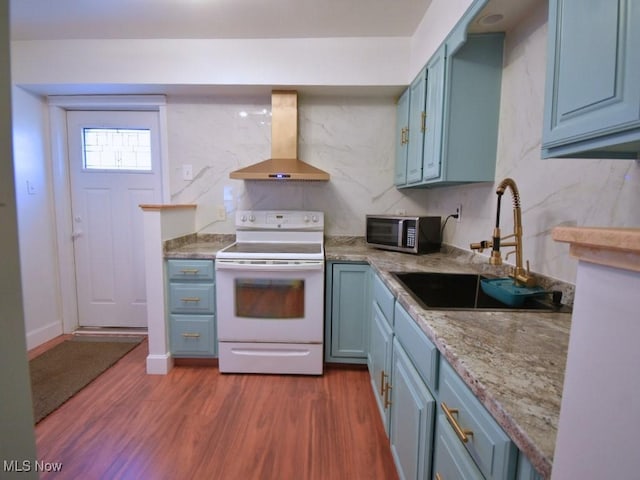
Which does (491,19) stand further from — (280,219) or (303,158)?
(280,219)

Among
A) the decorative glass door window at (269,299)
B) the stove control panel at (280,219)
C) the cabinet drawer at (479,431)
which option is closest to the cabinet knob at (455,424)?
the cabinet drawer at (479,431)

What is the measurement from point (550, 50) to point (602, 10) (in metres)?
0.15

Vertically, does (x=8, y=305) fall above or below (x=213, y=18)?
below

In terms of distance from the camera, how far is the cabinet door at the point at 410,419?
92 centimetres

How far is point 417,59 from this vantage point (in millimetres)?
2025

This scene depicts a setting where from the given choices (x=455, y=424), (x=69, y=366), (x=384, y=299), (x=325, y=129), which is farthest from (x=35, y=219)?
(x=455, y=424)

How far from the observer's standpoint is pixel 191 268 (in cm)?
209

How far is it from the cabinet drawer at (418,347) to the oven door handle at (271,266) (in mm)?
809

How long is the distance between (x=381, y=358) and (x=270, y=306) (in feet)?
2.78

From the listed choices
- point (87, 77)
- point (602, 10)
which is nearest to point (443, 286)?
point (602, 10)

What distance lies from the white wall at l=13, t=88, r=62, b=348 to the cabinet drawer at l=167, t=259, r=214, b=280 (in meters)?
1.39

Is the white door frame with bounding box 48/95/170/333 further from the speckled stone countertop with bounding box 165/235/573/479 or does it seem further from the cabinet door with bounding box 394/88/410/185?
the speckled stone countertop with bounding box 165/235/573/479

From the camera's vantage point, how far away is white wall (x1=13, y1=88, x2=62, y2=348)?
236 centimetres

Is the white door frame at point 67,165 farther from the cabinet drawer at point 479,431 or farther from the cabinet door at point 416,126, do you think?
the cabinet drawer at point 479,431
